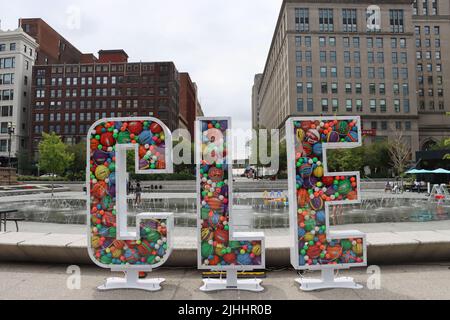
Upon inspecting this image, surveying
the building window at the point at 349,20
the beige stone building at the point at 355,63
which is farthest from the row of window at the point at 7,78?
the building window at the point at 349,20

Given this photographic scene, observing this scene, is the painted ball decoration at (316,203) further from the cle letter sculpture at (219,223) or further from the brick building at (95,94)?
the brick building at (95,94)

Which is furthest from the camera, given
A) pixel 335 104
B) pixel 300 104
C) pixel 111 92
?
pixel 111 92

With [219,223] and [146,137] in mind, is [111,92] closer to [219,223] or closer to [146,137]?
[146,137]

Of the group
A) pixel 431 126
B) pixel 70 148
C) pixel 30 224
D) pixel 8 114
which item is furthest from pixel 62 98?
pixel 431 126

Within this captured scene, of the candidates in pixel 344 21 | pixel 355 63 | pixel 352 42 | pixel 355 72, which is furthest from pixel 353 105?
pixel 344 21

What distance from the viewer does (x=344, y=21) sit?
76562 mm

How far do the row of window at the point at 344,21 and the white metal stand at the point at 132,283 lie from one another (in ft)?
258

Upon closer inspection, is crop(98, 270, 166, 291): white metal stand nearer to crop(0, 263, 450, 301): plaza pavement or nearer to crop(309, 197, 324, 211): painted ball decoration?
crop(0, 263, 450, 301): plaza pavement

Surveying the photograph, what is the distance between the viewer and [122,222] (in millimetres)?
5566

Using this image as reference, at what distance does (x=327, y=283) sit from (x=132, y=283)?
10.6 feet

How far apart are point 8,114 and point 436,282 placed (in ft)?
335

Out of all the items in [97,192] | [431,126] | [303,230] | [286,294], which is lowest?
[286,294]

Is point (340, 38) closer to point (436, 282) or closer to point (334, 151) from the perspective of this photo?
point (334, 151)

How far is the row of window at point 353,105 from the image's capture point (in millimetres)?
74250
